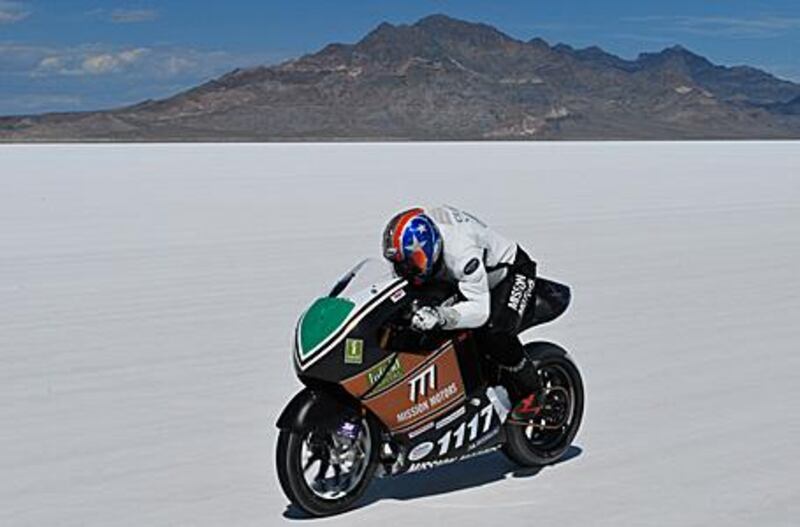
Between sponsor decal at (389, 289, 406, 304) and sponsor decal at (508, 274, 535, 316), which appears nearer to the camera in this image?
sponsor decal at (389, 289, 406, 304)

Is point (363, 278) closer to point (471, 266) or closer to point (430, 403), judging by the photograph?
point (471, 266)

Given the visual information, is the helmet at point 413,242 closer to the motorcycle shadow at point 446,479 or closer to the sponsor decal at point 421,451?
the sponsor decal at point 421,451

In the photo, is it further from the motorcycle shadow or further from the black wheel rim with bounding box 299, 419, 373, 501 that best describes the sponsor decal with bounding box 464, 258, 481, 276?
the motorcycle shadow

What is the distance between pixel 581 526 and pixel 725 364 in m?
3.62

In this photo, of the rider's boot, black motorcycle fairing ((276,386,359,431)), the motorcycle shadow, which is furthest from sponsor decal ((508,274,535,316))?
black motorcycle fairing ((276,386,359,431))

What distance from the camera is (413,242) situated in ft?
18.4

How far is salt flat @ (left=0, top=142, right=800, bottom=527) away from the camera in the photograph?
19.7 ft

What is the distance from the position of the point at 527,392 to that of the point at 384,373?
0.84m

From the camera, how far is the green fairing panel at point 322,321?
18.0 feet

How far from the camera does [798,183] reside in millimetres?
33062

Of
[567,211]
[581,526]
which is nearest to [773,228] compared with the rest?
[567,211]

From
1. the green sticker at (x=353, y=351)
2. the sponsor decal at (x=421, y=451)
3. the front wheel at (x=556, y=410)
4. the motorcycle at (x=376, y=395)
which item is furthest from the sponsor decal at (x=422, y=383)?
the front wheel at (x=556, y=410)

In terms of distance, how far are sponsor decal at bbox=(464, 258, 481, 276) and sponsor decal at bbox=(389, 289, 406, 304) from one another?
0.28m

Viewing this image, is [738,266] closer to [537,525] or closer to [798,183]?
[537,525]
